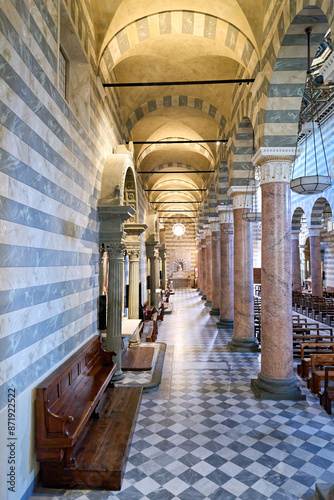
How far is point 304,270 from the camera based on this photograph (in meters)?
34.6

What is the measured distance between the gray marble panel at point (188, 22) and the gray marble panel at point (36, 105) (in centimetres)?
443

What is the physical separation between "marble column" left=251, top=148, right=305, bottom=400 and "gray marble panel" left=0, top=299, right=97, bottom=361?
12.2 feet

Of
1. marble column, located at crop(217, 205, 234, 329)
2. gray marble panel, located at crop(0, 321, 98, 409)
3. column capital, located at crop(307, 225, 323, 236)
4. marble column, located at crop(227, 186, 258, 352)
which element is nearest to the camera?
gray marble panel, located at crop(0, 321, 98, 409)

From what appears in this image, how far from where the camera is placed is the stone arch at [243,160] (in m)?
10.3

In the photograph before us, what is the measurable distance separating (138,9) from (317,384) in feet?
28.1

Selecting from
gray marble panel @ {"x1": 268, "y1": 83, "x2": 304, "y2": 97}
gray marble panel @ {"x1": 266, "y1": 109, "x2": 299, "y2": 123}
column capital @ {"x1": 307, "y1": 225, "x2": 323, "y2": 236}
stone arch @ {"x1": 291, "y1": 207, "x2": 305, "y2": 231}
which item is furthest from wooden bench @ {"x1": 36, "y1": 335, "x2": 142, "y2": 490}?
stone arch @ {"x1": 291, "y1": 207, "x2": 305, "y2": 231}

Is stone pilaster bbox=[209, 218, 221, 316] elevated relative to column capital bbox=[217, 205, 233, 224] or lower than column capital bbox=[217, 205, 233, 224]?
lower

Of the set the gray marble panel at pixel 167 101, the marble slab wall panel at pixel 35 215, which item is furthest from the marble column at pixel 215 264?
the marble slab wall panel at pixel 35 215

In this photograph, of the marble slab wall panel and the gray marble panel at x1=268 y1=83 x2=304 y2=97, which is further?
the gray marble panel at x1=268 y1=83 x2=304 y2=97

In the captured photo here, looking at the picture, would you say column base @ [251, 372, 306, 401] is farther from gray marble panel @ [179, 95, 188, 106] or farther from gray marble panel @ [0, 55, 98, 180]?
gray marble panel @ [179, 95, 188, 106]

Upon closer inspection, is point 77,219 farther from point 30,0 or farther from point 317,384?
point 317,384

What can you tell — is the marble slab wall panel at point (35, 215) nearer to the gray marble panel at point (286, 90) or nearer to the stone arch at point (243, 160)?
the gray marble panel at point (286, 90)

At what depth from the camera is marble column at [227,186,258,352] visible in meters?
10.1

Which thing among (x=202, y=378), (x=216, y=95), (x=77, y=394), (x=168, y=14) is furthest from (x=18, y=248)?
(x=216, y=95)
